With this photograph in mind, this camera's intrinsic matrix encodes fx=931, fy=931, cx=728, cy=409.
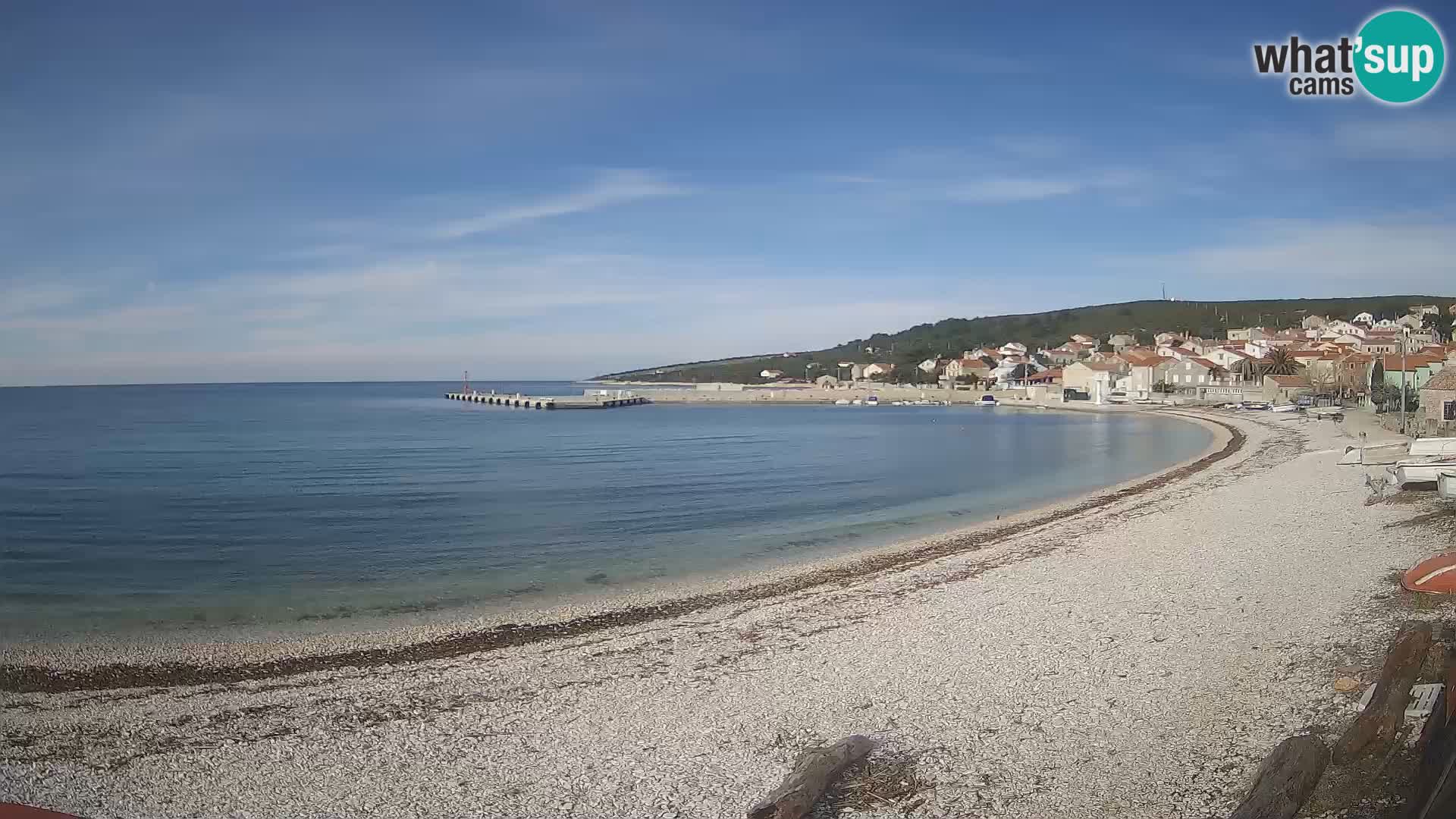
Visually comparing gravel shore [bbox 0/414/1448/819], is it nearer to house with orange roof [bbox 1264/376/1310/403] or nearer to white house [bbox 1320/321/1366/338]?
house with orange roof [bbox 1264/376/1310/403]

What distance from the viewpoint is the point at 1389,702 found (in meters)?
6.22

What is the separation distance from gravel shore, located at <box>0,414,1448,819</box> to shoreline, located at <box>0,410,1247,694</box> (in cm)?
21

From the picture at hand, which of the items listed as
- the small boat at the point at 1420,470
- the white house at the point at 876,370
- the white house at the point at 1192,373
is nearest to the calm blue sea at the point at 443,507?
the small boat at the point at 1420,470

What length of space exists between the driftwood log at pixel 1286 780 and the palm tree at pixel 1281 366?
276 feet

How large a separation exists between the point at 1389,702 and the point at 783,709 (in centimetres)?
430

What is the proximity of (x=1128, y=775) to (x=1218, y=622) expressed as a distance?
14.2 ft

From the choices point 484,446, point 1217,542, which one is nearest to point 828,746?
point 1217,542

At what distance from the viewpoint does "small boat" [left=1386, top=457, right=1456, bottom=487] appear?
16.4 metres

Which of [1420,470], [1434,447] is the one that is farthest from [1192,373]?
[1420,470]

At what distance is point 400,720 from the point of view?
25.8 feet

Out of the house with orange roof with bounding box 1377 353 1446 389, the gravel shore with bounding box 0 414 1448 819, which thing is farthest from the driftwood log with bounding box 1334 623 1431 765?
the house with orange roof with bounding box 1377 353 1446 389

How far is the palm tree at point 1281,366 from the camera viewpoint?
80.5m

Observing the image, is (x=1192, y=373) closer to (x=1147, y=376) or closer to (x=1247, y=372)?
(x=1147, y=376)

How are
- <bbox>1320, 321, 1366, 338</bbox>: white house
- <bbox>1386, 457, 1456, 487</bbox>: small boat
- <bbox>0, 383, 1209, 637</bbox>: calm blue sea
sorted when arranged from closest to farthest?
1. <bbox>0, 383, 1209, 637</bbox>: calm blue sea
2. <bbox>1386, 457, 1456, 487</bbox>: small boat
3. <bbox>1320, 321, 1366, 338</bbox>: white house
